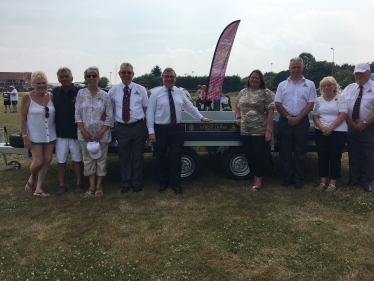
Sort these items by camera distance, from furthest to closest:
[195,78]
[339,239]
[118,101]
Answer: [195,78] < [118,101] < [339,239]

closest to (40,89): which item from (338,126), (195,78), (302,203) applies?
(302,203)

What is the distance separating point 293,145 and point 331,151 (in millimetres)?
527

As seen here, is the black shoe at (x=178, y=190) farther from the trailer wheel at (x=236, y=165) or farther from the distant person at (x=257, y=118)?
the distant person at (x=257, y=118)

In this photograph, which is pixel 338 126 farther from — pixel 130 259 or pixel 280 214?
pixel 130 259

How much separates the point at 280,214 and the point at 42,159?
331 centimetres

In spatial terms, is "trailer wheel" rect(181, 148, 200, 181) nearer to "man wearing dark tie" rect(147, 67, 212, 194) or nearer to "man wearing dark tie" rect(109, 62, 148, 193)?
"man wearing dark tie" rect(147, 67, 212, 194)

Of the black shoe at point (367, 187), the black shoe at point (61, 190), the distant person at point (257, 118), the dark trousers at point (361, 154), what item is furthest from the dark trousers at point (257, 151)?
the black shoe at point (61, 190)

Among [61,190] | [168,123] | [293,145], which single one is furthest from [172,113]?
[61,190]

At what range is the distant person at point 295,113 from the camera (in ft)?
15.3

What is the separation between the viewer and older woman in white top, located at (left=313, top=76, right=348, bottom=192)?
464cm

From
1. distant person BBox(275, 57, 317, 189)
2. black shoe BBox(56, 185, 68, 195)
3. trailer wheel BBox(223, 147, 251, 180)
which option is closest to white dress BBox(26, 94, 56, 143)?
black shoe BBox(56, 185, 68, 195)

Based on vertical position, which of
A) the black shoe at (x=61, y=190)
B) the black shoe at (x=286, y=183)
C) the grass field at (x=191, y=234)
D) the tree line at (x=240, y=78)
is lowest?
the grass field at (x=191, y=234)

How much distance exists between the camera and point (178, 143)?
474 centimetres

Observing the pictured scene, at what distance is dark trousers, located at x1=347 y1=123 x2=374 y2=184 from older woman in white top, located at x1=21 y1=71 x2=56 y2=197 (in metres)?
4.34
